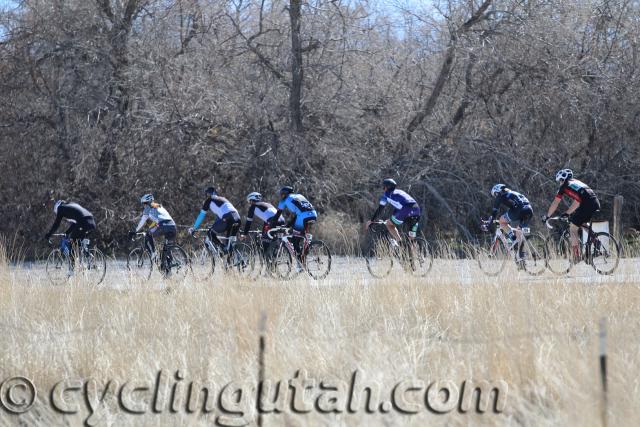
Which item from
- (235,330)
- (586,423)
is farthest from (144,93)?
(586,423)

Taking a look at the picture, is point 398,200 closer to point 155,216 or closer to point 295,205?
point 295,205

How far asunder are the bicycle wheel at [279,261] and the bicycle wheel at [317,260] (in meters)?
0.34

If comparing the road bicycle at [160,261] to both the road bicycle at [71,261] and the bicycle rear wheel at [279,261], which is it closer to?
the road bicycle at [71,261]

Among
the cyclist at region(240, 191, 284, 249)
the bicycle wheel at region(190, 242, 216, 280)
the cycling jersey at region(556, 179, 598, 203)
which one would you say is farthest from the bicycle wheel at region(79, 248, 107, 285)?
the cycling jersey at region(556, 179, 598, 203)

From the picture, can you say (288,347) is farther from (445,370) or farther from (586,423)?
(586,423)

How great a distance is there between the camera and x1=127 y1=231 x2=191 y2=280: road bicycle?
15289mm

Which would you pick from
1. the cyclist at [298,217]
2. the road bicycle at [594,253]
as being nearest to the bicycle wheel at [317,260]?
the cyclist at [298,217]

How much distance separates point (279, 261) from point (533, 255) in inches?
158

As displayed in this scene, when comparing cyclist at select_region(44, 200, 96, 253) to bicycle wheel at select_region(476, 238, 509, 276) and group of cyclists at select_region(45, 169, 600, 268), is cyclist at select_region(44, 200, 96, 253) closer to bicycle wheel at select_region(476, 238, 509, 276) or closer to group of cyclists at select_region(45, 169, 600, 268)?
group of cyclists at select_region(45, 169, 600, 268)

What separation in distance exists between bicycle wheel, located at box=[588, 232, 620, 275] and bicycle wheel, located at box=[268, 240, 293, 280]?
468 centimetres

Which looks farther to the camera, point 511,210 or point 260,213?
point 260,213

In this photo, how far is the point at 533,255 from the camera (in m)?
15.4

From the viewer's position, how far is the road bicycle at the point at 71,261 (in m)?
15.0

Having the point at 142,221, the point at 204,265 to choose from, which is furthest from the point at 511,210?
the point at 142,221
